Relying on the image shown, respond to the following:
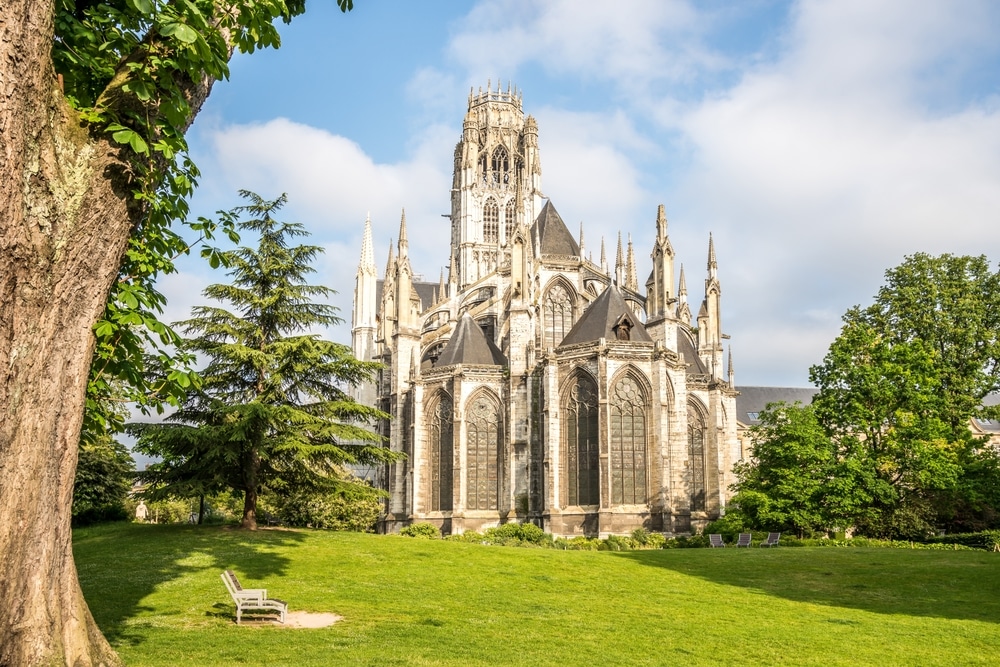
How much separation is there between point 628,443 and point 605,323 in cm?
573

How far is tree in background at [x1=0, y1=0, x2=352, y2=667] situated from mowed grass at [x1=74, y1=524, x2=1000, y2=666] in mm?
4627

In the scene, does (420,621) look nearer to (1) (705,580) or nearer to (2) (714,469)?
(1) (705,580)

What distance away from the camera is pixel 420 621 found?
49.7 feet

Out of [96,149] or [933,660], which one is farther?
[933,660]

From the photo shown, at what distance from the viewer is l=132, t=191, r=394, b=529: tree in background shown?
24.8 m

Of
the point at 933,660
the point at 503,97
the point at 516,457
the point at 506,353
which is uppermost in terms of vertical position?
the point at 503,97

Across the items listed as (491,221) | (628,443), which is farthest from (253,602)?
(491,221)

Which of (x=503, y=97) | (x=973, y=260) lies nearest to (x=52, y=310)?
(x=973, y=260)

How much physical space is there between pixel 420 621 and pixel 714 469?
108 feet

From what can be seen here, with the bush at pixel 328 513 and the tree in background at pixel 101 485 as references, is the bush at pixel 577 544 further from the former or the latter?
the tree in background at pixel 101 485

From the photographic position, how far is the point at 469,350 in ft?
147

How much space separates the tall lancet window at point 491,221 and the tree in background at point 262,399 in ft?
167

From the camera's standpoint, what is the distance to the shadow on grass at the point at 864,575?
18.1 m

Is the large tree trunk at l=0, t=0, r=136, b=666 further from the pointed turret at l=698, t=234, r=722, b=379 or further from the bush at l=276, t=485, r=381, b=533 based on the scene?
the pointed turret at l=698, t=234, r=722, b=379
